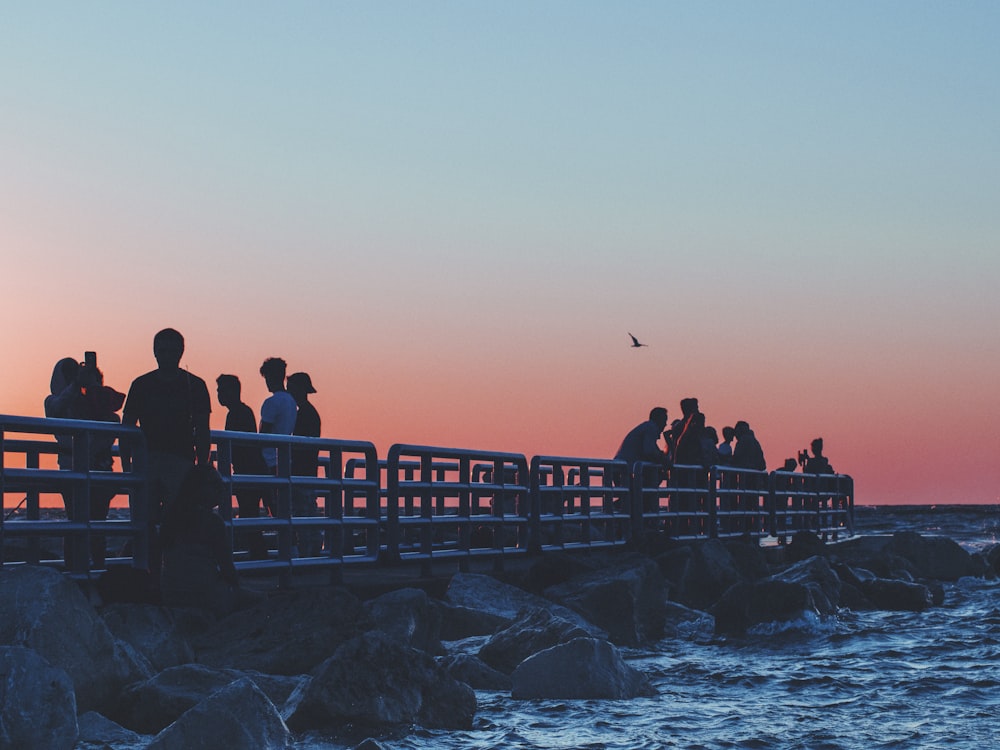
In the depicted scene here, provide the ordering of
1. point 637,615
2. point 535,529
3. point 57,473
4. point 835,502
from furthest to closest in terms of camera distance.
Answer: point 835,502, point 535,529, point 637,615, point 57,473

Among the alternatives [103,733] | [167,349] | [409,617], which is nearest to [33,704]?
[103,733]

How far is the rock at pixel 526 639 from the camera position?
11539 millimetres

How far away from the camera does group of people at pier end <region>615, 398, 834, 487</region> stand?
20.1m

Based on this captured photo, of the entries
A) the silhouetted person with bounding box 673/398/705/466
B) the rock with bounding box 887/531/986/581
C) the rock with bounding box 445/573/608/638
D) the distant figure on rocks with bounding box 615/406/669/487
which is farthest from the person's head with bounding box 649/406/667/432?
the rock with bounding box 887/531/986/581

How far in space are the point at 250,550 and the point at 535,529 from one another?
527 cm

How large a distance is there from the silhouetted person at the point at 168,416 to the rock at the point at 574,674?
2.77 metres

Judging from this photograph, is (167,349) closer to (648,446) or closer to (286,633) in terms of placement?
(286,633)

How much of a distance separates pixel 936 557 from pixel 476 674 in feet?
59.8

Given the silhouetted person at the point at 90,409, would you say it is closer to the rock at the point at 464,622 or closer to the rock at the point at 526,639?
the rock at the point at 526,639

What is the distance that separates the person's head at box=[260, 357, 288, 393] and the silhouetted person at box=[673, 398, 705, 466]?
29.7 ft

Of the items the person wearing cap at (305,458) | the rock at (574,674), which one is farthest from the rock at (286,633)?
the person wearing cap at (305,458)

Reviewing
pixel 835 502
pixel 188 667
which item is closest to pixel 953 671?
pixel 188 667

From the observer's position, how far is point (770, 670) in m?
13.1

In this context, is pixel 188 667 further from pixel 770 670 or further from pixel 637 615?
pixel 637 615
